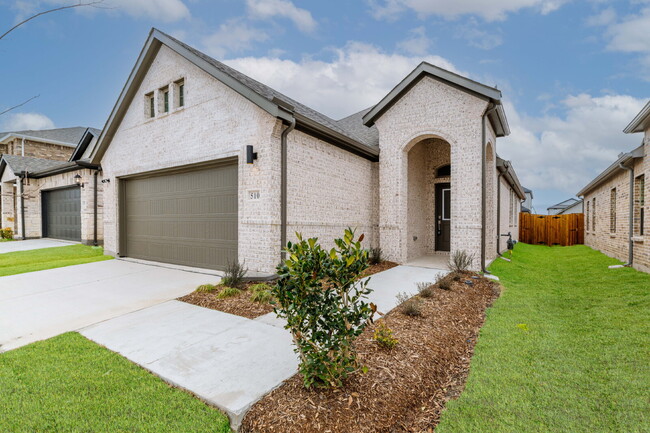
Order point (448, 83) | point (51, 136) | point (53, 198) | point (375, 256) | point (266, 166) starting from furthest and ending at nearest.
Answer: point (51, 136)
point (53, 198)
point (375, 256)
point (448, 83)
point (266, 166)

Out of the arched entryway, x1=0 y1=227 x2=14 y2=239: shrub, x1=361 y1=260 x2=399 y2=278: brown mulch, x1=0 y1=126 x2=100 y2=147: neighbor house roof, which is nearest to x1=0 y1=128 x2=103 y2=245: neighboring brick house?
x1=0 y1=227 x2=14 y2=239: shrub

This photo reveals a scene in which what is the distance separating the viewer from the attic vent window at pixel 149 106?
362 inches

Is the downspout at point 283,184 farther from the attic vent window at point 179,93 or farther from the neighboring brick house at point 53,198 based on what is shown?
the neighboring brick house at point 53,198

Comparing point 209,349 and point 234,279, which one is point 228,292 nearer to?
point 234,279

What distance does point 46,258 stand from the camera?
392 inches

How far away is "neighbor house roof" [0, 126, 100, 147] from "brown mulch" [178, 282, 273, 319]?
25.0 metres

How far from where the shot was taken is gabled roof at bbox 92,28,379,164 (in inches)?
248

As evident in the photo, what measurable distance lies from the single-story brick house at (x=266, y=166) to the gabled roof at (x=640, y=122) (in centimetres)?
283

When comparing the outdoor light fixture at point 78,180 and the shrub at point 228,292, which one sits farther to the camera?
the outdoor light fixture at point 78,180

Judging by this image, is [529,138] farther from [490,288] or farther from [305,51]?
[490,288]

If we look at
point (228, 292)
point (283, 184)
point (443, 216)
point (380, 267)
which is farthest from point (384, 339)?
point (443, 216)

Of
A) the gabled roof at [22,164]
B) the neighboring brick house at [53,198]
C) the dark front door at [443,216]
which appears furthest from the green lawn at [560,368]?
the gabled roof at [22,164]

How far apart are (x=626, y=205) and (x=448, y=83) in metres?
7.26

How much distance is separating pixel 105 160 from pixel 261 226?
301 inches
